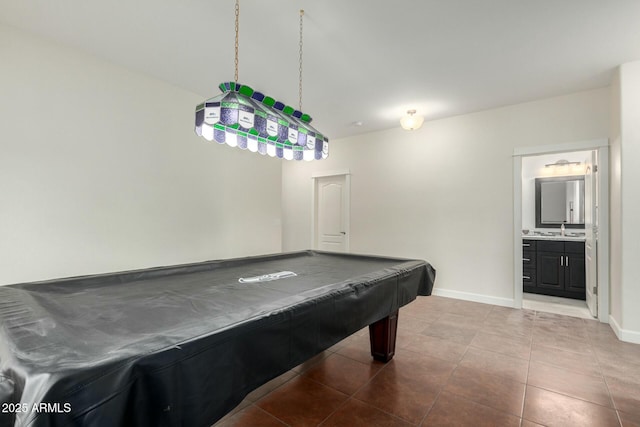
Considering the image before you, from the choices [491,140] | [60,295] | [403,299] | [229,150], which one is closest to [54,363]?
[60,295]

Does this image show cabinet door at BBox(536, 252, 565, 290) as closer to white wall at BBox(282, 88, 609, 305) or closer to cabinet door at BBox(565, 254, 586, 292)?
cabinet door at BBox(565, 254, 586, 292)

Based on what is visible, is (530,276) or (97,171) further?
(530,276)

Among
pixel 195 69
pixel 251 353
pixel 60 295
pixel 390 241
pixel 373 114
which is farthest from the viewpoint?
pixel 390 241

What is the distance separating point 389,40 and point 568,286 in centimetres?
423

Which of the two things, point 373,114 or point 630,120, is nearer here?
point 630,120

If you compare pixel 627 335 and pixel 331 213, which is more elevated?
pixel 331 213

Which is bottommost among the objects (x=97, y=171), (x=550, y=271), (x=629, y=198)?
(x=550, y=271)

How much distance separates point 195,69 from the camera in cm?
291

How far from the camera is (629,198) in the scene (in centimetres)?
267

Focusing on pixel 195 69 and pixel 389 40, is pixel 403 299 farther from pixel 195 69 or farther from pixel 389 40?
pixel 195 69

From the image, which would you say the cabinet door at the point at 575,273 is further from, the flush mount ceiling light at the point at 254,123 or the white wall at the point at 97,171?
the white wall at the point at 97,171

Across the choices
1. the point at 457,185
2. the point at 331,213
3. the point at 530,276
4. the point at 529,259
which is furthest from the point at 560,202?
the point at 331,213

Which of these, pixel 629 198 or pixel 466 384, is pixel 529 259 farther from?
pixel 466 384

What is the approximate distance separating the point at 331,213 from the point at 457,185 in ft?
7.39
